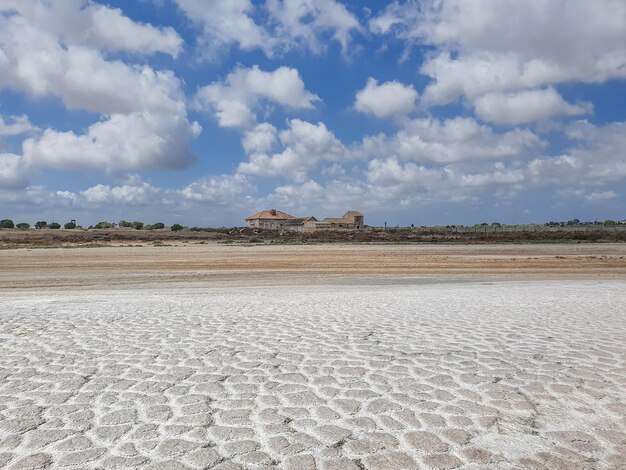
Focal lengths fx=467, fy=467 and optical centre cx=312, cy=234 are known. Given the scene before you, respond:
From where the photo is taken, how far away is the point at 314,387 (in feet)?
16.7

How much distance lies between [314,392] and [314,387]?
16 cm

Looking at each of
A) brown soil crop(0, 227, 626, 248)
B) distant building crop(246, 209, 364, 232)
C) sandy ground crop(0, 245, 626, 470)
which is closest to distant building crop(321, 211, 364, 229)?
distant building crop(246, 209, 364, 232)

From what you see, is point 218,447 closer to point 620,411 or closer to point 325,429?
point 325,429

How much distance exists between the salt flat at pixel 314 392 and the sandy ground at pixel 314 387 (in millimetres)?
21

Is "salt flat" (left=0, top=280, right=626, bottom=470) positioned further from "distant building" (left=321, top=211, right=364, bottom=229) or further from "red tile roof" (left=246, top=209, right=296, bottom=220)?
"red tile roof" (left=246, top=209, right=296, bottom=220)

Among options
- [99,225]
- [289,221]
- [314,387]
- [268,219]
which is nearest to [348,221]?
[289,221]

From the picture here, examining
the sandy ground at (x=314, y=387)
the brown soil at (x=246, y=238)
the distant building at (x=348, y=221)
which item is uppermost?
the distant building at (x=348, y=221)

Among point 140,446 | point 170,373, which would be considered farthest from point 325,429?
point 170,373

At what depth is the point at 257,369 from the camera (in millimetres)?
5777

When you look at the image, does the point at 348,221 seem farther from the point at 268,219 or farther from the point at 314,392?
the point at 314,392

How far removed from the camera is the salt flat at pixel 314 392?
11.9 ft

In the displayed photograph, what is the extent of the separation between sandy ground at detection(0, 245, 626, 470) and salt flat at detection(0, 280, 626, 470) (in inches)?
0.8

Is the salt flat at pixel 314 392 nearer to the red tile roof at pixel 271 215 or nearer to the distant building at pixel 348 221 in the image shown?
the distant building at pixel 348 221

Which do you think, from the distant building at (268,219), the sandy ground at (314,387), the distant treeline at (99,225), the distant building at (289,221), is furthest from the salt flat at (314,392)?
the distant building at (268,219)
